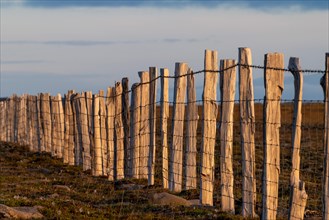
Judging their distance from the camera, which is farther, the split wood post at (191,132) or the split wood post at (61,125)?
the split wood post at (61,125)

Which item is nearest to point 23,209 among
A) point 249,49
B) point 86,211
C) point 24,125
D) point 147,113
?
point 86,211

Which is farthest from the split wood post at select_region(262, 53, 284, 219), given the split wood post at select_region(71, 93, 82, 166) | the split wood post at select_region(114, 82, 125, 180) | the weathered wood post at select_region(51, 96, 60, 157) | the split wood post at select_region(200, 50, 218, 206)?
the weathered wood post at select_region(51, 96, 60, 157)

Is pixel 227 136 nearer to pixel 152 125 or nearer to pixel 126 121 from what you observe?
pixel 152 125

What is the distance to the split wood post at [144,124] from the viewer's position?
20.9 metres

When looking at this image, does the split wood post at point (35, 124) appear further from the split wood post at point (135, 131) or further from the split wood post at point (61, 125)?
the split wood post at point (135, 131)

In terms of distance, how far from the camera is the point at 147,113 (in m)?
21.0

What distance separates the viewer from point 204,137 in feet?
54.3

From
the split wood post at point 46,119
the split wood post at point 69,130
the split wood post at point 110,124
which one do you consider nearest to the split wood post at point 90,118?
the split wood post at point 110,124

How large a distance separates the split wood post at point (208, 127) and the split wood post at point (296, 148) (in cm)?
293

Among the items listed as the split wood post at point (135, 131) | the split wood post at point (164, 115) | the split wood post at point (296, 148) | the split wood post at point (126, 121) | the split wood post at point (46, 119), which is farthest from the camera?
the split wood post at point (46, 119)

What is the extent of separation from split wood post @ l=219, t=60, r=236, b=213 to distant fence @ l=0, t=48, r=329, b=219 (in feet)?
0.06

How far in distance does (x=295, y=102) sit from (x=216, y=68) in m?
3.06

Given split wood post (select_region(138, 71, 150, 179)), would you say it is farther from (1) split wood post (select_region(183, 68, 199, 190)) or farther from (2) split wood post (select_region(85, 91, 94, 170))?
(2) split wood post (select_region(85, 91, 94, 170))

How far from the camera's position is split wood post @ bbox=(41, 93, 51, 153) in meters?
31.3
